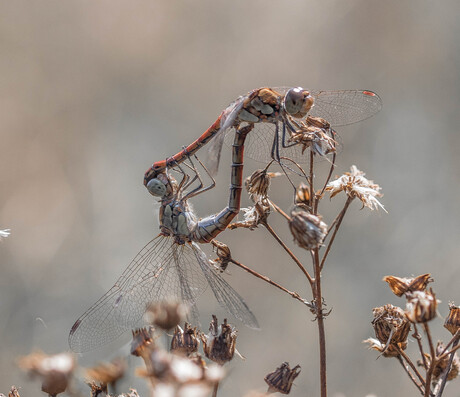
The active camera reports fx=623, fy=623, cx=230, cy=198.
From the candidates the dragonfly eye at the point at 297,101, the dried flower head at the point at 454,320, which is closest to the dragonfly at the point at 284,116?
the dragonfly eye at the point at 297,101

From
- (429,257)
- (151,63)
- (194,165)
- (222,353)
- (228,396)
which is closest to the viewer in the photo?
(222,353)

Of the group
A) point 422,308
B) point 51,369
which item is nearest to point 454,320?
point 422,308

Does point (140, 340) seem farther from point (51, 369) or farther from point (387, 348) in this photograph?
point (387, 348)

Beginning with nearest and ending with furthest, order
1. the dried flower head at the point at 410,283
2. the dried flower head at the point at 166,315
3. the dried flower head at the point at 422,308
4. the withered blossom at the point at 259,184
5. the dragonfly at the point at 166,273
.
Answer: the dried flower head at the point at 422,308
the dried flower head at the point at 166,315
the dried flower head at the point at 410,283
the withered blossom at the point at 259,184
the dragonfly at the point at 166,273

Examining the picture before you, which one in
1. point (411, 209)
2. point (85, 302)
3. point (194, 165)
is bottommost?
point (194, 165)

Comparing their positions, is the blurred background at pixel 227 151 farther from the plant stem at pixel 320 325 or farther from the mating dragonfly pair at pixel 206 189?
the plant stem at pixel 320 325

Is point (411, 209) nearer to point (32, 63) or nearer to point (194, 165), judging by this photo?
point (194, 165)

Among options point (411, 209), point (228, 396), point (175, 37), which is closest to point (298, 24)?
point (175, 37)
